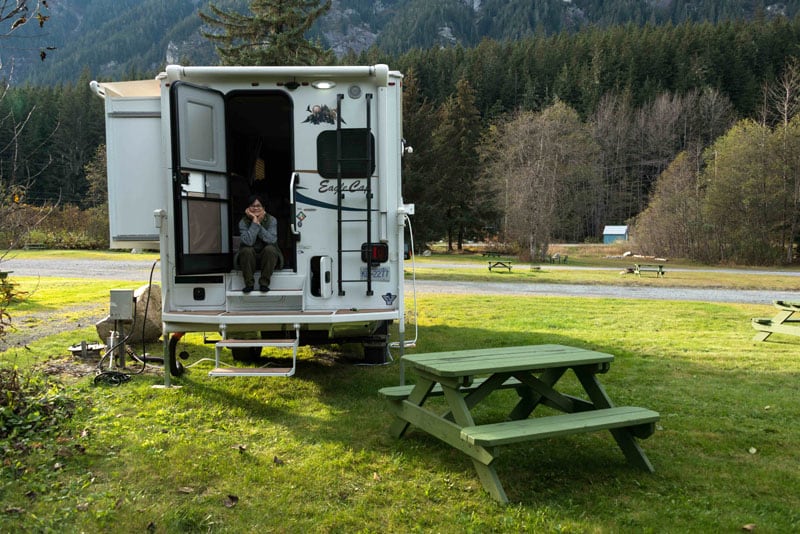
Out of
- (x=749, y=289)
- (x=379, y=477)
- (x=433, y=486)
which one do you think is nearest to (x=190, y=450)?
(x=379, y=477)

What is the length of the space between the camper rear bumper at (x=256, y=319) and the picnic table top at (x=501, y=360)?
129 cm

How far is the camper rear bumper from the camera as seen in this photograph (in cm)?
532

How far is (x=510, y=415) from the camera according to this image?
4789mm

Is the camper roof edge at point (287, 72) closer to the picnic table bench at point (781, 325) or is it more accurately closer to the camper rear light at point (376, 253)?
the camper rear light at point (376, 253)

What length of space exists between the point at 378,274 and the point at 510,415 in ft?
6.04

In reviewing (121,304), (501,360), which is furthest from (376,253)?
(121,304)

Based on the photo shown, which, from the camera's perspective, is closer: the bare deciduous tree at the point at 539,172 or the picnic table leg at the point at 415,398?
the picnic table leg at the point at 415,398

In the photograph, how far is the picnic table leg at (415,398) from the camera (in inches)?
164

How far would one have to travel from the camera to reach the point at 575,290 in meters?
16.6

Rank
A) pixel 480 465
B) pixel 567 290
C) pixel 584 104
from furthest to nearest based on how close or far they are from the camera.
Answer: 1. pixel 584 104
2. pixel 567 290
3. pixel 480 465

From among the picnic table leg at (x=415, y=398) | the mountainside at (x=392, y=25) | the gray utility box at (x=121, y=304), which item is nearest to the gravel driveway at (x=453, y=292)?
the gray utility box at (x=121, y=304)

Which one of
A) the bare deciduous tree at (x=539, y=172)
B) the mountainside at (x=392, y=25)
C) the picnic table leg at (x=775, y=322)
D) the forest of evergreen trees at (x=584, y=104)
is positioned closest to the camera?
the picnic table leg at (x=775, y=322)

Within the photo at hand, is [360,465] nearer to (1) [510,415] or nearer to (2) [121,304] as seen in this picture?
(1) [510,415]

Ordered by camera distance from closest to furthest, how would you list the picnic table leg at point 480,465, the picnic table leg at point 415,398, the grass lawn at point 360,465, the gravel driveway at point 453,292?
1. the grass lawn at point 360,465
2. the picnic table leg at point 480,465
3. the picnic table leg at point 415,398
4. the gravel driveway at point 453,292
